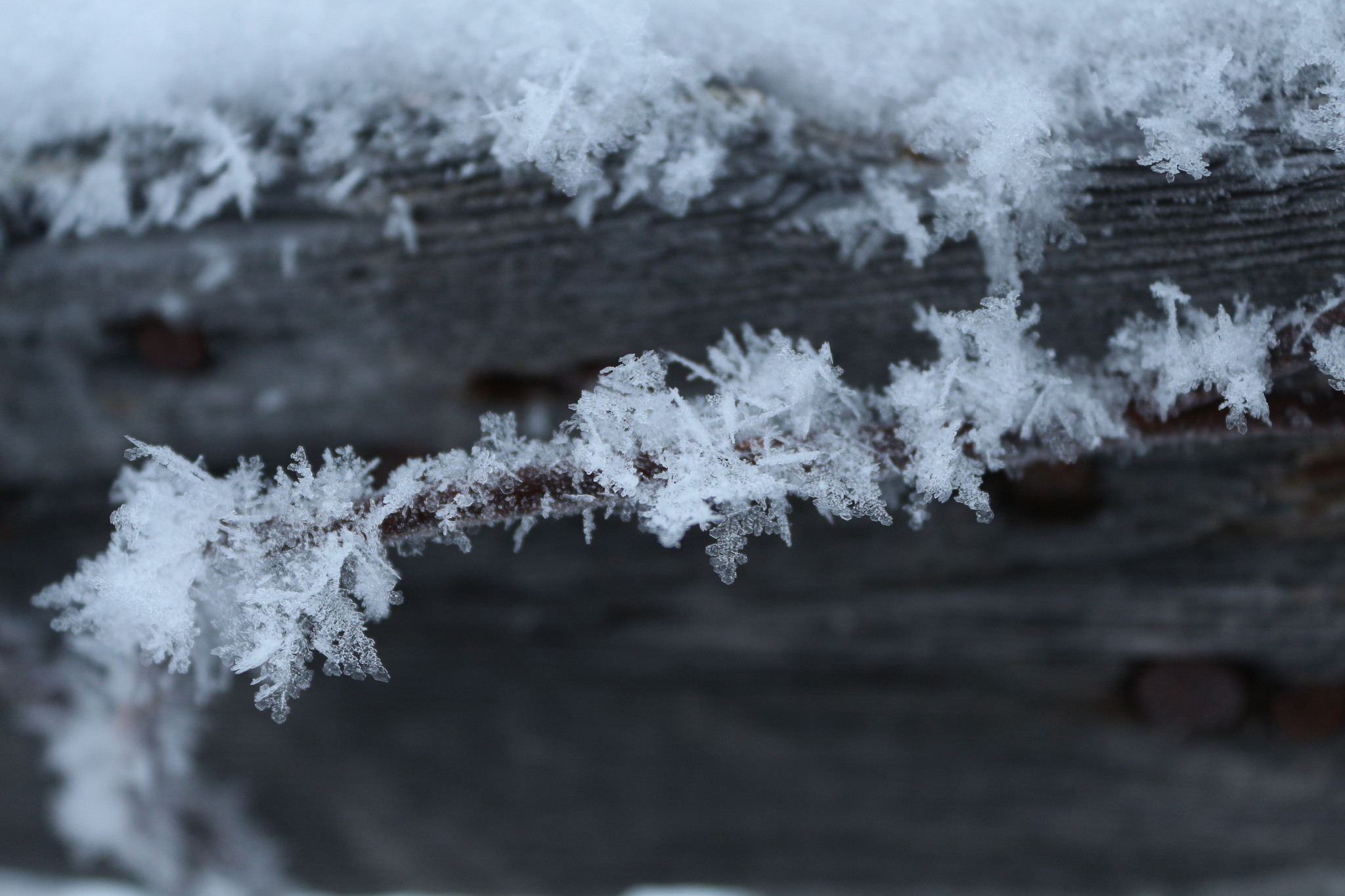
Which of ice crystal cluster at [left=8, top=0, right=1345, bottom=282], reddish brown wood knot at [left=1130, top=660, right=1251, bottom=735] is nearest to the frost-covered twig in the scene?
ice crystal cluster at [left=8, top=0, right=1345, bottom=282]

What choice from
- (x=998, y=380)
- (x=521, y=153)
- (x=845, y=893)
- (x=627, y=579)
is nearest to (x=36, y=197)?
(x=521, y=153)

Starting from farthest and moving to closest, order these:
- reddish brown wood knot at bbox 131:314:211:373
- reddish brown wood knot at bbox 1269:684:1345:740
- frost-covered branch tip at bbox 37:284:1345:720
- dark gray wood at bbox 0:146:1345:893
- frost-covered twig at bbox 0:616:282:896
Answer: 1. frost-covered twig at bbox 0:616:282:896
2. reddish brown wood knot at bbox 1269:684:1345:740
3. reddish brown wood knot at bbox 131:314:211:373
4. dark gray wood at bbox 0:146:1345:893
5. frost-covered branch tip at bbox 37:284:1345:720

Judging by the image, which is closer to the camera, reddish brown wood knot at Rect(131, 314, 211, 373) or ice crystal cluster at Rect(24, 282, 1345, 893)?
ice crystal cluster at Rect(24, 282, 1345, 893)

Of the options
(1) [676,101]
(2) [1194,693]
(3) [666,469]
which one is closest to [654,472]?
(3) [666,469]

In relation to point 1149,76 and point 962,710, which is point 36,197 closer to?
point 1149,76

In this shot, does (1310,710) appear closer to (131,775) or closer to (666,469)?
(666,469)

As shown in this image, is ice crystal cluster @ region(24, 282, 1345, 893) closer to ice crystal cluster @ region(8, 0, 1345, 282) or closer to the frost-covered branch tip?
the frost-covered branch tip

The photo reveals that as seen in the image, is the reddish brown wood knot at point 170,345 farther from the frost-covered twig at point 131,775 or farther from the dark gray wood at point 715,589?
the frost-covered twig at point 131,775

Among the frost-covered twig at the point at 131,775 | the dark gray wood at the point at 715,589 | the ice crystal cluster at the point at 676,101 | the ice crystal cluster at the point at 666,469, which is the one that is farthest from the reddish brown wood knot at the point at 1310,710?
the frost-covered twig at the point at 131,775
